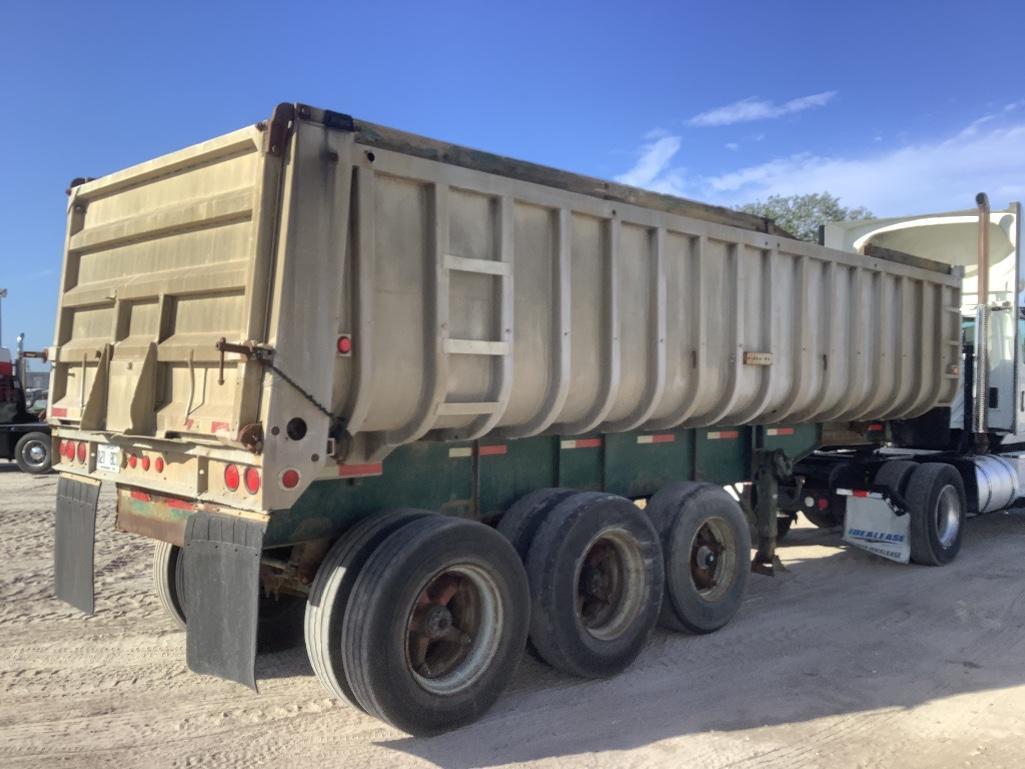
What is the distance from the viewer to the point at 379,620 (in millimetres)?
4137

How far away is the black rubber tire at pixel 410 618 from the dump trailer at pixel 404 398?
0.01 m

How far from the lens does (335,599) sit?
4.23 meters

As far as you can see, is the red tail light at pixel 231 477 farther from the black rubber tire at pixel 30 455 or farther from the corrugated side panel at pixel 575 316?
the black rubber tire at pixel 30 455

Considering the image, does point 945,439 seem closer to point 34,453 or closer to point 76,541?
point 76,541

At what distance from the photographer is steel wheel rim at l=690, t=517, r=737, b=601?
639 centimetres

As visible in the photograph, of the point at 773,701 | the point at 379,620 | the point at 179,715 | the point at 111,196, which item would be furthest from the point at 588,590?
the point at 111,196

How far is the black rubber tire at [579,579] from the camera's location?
505cm

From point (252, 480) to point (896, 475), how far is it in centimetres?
705

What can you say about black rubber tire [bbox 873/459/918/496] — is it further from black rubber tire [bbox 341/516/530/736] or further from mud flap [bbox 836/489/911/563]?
black rubber tire [bbox 341/516/530/736]

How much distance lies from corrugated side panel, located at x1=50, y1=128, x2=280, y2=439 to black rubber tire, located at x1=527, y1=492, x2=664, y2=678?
81.5 inches

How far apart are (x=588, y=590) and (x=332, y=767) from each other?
214cm

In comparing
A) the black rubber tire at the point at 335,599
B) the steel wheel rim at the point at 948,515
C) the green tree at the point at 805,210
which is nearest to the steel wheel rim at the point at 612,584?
the black rubber tire at the point at 335,599

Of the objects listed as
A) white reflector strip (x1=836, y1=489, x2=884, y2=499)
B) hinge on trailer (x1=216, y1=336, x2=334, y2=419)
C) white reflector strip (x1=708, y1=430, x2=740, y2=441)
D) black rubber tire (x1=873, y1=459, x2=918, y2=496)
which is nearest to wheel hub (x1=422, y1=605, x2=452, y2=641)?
hinge on trailer (x1=216, y1=336, x2=334, y2=419)

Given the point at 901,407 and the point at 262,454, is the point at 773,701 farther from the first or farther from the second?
the point at 901,407
